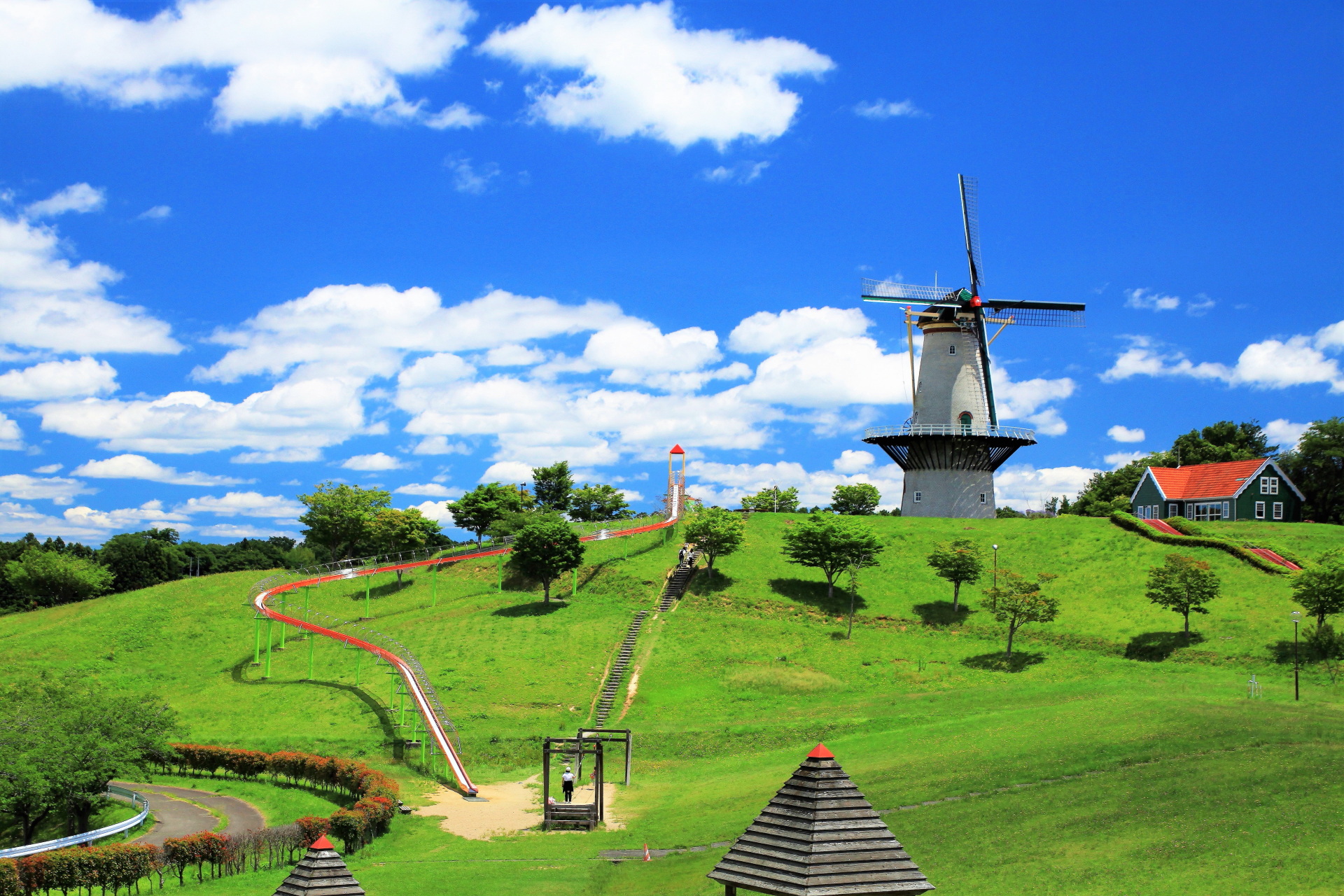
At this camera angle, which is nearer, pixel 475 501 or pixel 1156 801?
pixel 1156 801

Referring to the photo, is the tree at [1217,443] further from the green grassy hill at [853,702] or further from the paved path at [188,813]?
the paved path at [188,813]

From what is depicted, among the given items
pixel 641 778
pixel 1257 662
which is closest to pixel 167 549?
pixel 641 778

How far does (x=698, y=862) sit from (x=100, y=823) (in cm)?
2483

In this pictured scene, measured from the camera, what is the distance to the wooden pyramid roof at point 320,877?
14.1 meters

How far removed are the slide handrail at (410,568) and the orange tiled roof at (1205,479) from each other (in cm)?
4259

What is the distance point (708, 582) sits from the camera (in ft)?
222

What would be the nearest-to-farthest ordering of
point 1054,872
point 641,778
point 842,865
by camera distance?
point 842,865 < point 1054,872 < point 641,778

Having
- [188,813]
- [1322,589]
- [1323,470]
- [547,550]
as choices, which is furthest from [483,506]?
[1323,470]

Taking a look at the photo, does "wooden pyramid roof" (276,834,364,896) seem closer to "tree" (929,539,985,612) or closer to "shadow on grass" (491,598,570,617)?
"shadow on grass" (491,598,570,617)

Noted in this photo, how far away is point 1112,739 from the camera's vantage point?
32344mm

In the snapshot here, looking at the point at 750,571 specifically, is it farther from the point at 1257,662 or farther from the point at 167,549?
the point at 167,549

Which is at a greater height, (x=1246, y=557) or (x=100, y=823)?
(x=1246, y=557)

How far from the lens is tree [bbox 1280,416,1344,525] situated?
83.1 meters

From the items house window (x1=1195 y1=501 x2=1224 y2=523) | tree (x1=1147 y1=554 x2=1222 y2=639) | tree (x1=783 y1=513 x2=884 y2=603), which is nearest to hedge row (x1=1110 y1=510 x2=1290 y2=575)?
house window (x1=1195 y1=501 x2=1224 y2=523)
